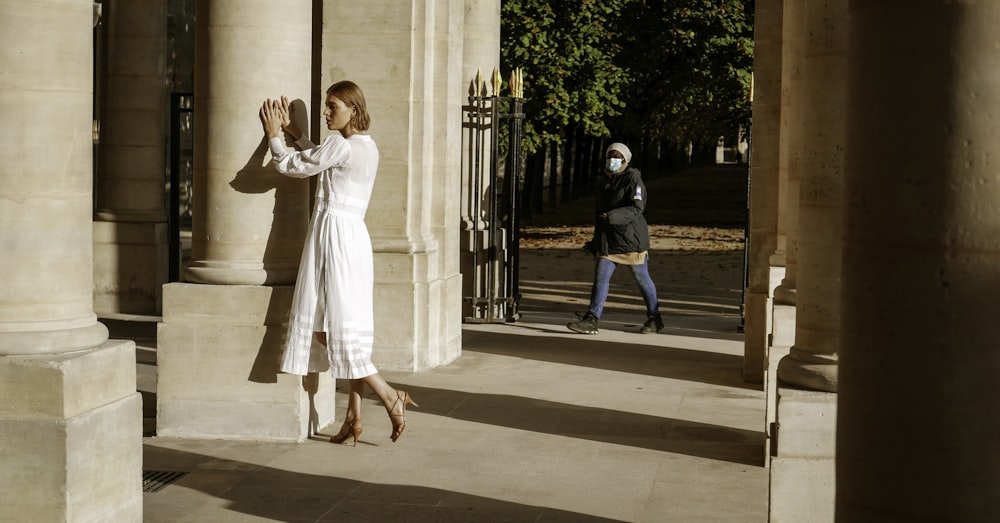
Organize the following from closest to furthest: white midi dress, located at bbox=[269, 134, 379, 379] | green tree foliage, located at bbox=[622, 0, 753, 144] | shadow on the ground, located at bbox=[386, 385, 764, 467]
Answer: white midi dress, located at bbox=[269, 134, 379, 379], shadow on the ground, located at bbox=[386, 385, 764, 467], green tree foliage, located at bbox=[622, 0, 753, 144]

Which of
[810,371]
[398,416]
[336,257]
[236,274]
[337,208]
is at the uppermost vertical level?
[337,208]

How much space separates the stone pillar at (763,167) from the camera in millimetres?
11992

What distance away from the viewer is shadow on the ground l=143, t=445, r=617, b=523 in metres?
6.85

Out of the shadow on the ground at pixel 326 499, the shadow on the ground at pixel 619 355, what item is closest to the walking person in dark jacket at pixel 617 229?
the shadow on the ground at pixel 619 355

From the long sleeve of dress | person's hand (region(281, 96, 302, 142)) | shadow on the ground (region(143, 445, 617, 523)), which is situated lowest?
shadow on the ground (region(143, 445, 617, 523))

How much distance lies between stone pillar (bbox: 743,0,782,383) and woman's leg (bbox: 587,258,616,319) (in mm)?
2367

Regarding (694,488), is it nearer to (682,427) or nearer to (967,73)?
(682,427)

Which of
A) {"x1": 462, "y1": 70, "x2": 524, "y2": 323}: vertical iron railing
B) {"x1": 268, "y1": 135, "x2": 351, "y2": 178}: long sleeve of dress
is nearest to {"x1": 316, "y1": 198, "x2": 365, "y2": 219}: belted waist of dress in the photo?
{"x1": 268, "y1": 135, "x2": 351, "y2": 178}: long sleeve of dress

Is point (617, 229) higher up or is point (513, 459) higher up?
point (617, 229)

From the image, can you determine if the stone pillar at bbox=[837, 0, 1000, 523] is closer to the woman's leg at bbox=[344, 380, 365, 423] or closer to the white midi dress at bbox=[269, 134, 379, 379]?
the white midi dress at bbox=[269, 134, 379, 379]

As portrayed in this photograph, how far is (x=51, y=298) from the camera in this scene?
5875 millimetres

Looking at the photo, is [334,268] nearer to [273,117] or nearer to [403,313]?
[273,117]

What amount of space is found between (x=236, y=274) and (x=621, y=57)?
2587 centimetres

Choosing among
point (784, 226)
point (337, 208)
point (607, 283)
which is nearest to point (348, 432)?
point (337, 208)
